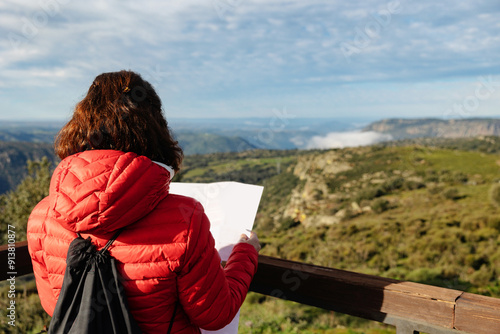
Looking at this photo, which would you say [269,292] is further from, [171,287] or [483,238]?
[483,238]

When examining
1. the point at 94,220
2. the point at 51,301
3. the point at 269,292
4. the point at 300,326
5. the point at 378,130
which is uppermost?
the point at 378,130

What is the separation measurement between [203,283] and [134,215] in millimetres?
305

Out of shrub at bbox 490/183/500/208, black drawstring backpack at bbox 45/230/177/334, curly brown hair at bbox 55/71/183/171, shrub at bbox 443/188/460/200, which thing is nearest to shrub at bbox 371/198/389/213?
shrub at bbox 443/188/460/200

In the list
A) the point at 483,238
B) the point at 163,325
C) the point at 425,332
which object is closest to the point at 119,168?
the point at 163,325

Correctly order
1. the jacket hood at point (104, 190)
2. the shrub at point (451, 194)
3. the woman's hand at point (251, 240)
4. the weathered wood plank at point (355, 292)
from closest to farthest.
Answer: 1. the jacket hood at point (104, 190)
2. the weathered wood plank at point (355, 292)
3. the woman's hand at point (251, 240)
4. the shrub at point (451, 194)

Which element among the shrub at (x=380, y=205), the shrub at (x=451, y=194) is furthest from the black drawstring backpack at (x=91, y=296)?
the shrub at (x=451, y=194)

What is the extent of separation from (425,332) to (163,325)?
3.01 feet

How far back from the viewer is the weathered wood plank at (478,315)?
1145mm

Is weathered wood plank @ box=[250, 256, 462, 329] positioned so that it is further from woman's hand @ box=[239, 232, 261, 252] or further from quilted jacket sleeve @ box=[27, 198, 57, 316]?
Answer: quilted jacket sleeve @ box=[27, 198, 57, 316]

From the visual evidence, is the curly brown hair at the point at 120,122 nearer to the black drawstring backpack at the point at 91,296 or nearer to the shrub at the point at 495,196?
the black drawstring backpack at the point at 91,296

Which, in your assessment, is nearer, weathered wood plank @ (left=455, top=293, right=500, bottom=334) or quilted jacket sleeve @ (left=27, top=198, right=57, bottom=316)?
weathered wood plank @ (left=455, top=293, right=500, bottom=334)

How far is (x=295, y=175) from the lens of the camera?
149 feet

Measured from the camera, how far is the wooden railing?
1190 mm

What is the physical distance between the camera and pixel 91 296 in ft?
3.53
